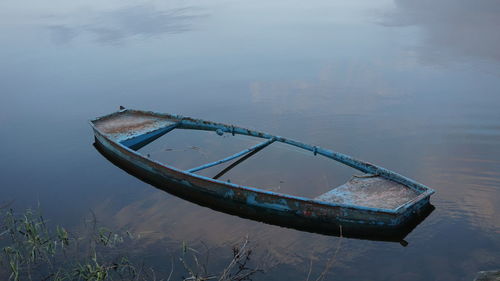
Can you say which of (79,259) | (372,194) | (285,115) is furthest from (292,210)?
(285,115)

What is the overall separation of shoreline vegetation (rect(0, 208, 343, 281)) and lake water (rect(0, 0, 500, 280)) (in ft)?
0.92

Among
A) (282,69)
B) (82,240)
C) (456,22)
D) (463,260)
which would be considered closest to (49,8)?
(282,69)

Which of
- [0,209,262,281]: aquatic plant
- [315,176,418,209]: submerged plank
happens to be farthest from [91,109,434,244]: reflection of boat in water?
[0,209,262,281]: aquatic plant

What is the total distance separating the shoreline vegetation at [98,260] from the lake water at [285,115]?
282 mm

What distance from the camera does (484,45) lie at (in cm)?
2214

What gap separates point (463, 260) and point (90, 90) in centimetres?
1671

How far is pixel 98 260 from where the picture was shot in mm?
7445

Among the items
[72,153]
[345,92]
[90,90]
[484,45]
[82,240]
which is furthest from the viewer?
[484,45]

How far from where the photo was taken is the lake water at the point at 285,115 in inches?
310

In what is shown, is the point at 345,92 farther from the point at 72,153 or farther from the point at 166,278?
the point at 166,278

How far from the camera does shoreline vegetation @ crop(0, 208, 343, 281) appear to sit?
695cm

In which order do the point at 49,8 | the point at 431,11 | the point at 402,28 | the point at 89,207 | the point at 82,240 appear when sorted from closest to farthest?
1. the point at 82,240
2. the point at 89,207
3. the point at 402,28
4. the point at 431,11
5. the point at 49,8

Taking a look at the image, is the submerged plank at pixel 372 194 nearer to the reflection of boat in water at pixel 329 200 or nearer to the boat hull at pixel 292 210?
the reflection of boat in water at pixel 329 200

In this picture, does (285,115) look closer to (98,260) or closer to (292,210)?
(292,210)
